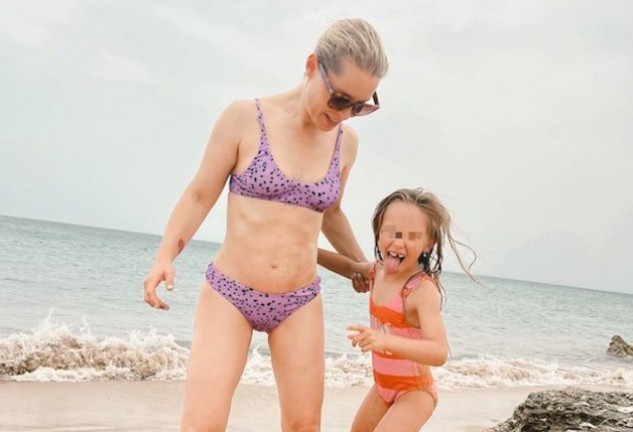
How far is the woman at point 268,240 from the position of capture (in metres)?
2.83

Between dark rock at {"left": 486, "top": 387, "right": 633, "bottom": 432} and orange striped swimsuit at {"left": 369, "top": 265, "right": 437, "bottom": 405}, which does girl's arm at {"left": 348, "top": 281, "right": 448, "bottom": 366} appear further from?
dark rock at {"left": 486, "top": 387, "right": 633, "bottom": 432}

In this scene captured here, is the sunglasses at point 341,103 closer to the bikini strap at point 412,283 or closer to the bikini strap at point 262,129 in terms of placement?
the bikini strap at point 262,129

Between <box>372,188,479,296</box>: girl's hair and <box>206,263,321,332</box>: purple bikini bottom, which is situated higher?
<box>372,188,479,296</box>: girl's hair

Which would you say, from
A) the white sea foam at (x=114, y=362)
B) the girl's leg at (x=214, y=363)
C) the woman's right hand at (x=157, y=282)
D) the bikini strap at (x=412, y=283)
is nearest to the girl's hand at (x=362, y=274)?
the bikini strap at (x=412, y=283)

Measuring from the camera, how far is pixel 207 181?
2980mm

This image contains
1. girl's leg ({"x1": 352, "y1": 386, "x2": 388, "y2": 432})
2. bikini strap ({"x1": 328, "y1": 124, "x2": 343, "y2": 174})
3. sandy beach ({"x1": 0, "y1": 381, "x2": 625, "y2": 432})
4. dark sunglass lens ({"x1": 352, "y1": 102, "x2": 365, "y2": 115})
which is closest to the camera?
dark sunglass lens ({"x1": 352, "y1": 102, "x2": 365, "y2": 115})

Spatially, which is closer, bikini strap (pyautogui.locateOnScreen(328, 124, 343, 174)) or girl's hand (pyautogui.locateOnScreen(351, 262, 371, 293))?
bikini strap (pyautogui.locateOnScreen(328, 124, 343, 174))

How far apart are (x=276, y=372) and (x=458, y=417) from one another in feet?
17.1

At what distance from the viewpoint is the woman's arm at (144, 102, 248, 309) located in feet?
9.68

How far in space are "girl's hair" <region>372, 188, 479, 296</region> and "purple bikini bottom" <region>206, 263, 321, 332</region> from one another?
0.61 meters

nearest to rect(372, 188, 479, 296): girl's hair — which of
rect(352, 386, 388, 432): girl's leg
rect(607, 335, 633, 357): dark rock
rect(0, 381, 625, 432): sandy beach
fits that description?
rect(352, 386, 388, 432): girl's leg

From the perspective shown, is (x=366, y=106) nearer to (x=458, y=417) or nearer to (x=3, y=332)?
(x=458, y=417)

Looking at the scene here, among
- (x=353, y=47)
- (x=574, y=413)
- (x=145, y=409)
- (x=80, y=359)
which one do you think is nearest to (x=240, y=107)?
(x=353, y=47)

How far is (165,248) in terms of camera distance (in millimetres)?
2916
